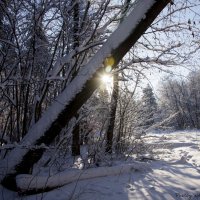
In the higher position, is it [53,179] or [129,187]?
[53,179]

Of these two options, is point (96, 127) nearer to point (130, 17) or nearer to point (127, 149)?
point (127, 149)

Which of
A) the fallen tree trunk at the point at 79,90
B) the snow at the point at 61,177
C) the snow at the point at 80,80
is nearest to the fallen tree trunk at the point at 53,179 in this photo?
the snow at the point at 61,177

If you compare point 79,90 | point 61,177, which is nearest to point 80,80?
point 79,90

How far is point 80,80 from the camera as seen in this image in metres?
5.15

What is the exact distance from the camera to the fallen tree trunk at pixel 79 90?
15.7 feet

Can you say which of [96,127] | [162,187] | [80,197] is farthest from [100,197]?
[96,127]

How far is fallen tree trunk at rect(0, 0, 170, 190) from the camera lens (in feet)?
15.7

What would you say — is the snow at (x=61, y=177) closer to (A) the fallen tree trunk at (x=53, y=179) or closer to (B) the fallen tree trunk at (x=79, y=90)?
(A) the fallen tree trunk at (x=53, y=179)

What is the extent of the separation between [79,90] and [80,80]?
179 millimetres

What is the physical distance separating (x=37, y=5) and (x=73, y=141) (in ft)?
19.2

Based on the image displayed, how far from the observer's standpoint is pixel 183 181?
5941mm

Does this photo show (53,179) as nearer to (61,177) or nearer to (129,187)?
(61,177)

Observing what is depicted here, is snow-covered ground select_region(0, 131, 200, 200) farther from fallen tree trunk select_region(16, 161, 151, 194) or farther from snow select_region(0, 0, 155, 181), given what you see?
snow select_region(0, 0, 155, 181)

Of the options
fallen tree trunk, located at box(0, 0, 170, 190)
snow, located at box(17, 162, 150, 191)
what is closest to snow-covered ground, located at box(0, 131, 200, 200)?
snow, located at box(17, 162, 150, 191)
